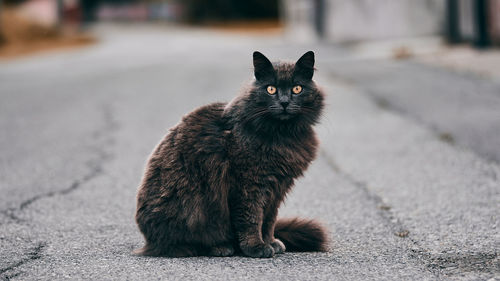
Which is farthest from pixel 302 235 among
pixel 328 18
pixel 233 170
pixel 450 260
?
pixel 328 18

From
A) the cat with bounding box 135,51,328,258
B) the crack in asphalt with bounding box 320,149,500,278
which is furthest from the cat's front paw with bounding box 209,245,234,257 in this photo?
the crack in asphalt with bounding box 320,149,500,278

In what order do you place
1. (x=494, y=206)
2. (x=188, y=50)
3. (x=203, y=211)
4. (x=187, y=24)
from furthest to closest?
(x=187, y=24)
(x=188, y=50)
(x=494, y=206)
(x=203, y=211)

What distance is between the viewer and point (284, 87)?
3.82 meters

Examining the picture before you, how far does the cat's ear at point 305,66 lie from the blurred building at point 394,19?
11.5 meters

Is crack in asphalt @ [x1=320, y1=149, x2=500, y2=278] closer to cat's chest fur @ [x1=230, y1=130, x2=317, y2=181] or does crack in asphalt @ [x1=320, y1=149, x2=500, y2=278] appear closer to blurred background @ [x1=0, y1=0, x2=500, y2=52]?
cat's chest fur @ [x1=230, y1=130, x2=317, y2=181]

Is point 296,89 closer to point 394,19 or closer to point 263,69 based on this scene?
point 263,69

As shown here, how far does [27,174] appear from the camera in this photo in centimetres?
657

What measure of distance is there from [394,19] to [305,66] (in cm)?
1654

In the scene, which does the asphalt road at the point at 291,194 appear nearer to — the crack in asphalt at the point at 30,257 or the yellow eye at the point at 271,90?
the crack in asphalt at the point at 30,257

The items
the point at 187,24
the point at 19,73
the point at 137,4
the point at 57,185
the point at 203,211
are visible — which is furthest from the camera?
the point at 137,4

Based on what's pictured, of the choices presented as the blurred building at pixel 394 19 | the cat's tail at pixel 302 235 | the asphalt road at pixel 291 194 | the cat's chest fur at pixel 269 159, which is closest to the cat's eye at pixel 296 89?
the cat's chest fur at pixel 269 159

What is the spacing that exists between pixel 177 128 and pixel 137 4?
55351 mm

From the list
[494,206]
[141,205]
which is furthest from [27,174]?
[494,206]

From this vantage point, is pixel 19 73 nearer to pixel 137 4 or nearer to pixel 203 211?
pixel 203 211
